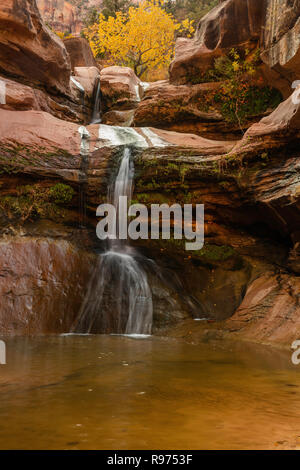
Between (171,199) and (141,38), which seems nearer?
(171,199)

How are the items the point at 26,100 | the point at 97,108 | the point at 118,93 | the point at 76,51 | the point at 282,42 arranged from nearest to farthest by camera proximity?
the point at 282,42
the point at 26,100
the point at 97,108
the point at 118,93
the point at 76,51

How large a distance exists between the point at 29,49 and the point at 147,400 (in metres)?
12.4

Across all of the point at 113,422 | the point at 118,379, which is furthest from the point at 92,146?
the point at 113,422

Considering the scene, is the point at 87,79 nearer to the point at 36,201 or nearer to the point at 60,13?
the point at 36,201

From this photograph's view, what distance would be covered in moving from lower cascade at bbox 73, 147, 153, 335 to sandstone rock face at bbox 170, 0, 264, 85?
864 centimetres

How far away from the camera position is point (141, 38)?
84.0 feet

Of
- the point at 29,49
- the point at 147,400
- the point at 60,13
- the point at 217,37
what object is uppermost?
the point at 60,13

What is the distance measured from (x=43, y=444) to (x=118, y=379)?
1.75 meters

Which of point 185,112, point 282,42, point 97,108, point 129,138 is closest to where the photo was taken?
point 282,42

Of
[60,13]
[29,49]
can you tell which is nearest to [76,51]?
[29,49]

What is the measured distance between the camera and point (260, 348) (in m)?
6.28

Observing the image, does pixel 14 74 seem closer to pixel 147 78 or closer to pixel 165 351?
pixel 165 351

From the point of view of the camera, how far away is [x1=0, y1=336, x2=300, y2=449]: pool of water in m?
2.29

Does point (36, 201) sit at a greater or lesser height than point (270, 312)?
greater
